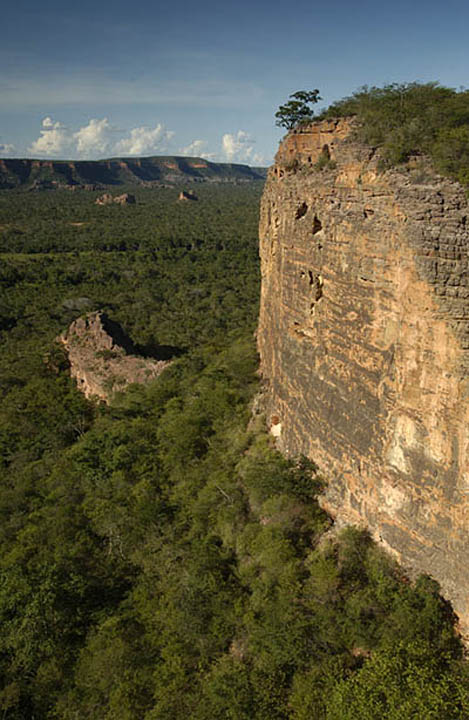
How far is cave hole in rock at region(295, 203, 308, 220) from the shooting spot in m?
13.2

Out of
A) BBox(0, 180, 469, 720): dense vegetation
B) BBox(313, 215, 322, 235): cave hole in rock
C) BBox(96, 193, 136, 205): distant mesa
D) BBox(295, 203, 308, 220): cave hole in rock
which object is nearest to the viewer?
BBox(0, 180, 469, 720): dense vegetation

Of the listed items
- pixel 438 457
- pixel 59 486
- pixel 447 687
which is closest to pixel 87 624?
pixel 59 486

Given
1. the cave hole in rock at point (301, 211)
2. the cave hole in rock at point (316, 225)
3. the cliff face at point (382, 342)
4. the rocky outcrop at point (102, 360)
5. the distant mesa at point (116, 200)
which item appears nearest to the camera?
the cliff face at point (382, 342)

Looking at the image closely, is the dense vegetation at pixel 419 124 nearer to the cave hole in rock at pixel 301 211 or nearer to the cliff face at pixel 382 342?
the cliff face at pixel 382 342

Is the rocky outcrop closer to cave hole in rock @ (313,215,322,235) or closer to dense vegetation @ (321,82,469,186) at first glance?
cave hole in rock @ (313,215,322,235)

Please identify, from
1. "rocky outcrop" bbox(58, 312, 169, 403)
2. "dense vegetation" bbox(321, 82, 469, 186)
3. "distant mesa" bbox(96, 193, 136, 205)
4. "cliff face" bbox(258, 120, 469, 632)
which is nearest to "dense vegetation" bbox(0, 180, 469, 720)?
"cliff face" bbox(258, 120, 469, 632)

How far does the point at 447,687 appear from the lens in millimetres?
8867

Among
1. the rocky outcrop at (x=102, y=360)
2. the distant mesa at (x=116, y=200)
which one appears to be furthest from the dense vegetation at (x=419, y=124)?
the distant mesa at (x=116, y=200)

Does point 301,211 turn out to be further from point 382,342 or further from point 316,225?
point 382,342

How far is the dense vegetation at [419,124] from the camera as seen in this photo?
9.31m

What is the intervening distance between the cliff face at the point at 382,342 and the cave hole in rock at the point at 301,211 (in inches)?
1.2

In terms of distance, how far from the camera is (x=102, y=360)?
28156mm

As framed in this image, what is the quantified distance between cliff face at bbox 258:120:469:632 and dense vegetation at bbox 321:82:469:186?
1.02 feet

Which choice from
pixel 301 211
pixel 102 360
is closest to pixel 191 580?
pixel 301 211
